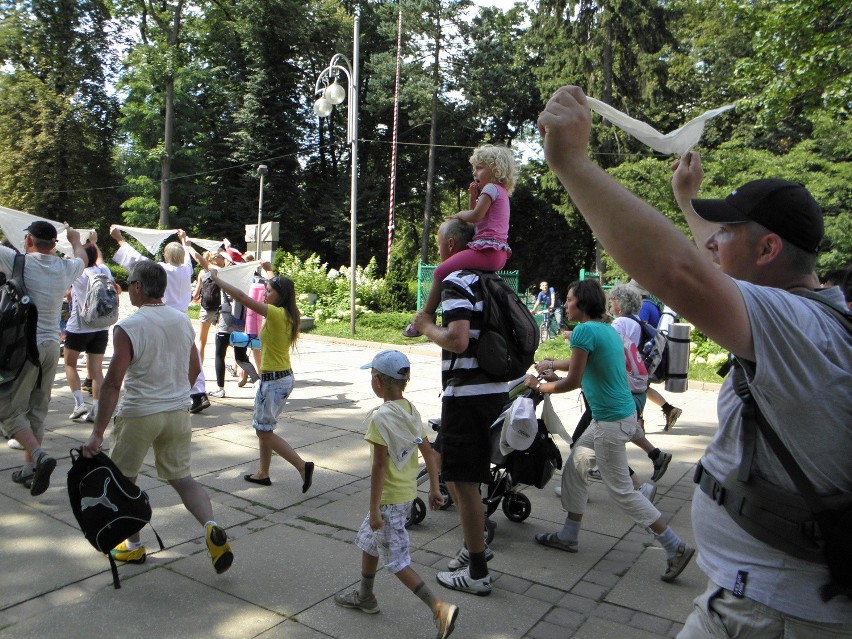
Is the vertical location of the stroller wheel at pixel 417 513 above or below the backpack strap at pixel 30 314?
below

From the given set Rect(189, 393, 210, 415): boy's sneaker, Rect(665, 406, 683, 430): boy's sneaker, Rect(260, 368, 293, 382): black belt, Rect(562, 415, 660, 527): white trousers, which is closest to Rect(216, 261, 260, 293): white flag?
Rect(260, 368, 293, 382): black belt

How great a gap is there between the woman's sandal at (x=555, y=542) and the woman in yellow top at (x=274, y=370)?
1894 millimetres

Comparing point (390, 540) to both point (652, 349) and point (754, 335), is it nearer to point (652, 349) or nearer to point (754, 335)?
point (754, 335)

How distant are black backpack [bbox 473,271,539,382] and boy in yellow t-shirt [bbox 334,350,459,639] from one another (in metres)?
0.48

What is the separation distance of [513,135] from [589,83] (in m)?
9.58

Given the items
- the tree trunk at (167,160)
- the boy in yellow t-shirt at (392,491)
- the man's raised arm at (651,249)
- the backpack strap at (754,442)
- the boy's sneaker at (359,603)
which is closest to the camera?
the man's raised arm at (651,249)

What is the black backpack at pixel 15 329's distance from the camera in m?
4.82

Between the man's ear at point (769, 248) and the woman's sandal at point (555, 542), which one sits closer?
the man's ear at point (769, 248)

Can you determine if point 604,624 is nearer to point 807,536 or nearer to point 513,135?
point 807,536

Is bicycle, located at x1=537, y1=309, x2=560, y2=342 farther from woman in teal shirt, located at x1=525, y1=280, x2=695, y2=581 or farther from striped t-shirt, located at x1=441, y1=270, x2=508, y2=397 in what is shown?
striped t-shirt, located at x1=441, y1=270, x2=508, y2=397

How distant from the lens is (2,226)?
630 cm

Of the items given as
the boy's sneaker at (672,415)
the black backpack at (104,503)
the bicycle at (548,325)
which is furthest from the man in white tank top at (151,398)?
the bicycle at (548,325)

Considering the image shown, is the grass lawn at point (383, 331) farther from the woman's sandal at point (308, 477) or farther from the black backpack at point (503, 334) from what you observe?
the black backpack at point (503, 334)

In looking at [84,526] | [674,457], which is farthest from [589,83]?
[84,526]
